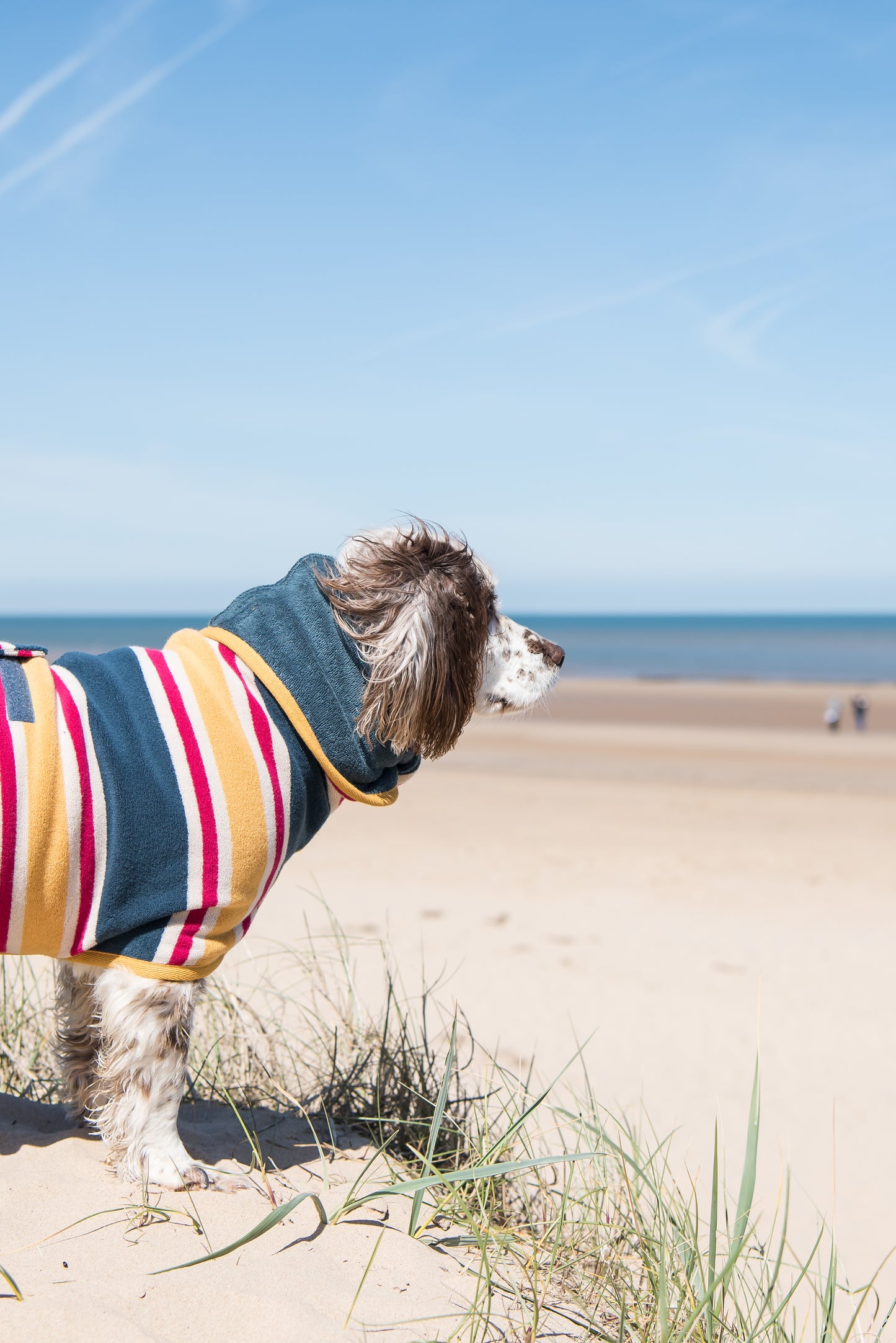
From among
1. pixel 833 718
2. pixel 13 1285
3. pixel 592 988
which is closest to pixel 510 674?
pixel 13 1285

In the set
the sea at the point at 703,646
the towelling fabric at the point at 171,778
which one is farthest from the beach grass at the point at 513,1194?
the sea at the point at 703,646

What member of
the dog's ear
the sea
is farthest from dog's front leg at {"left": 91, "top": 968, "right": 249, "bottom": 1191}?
the sea

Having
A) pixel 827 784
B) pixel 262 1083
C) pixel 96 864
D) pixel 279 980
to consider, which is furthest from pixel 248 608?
pixel 827 784

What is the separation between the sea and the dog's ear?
25.8 feet

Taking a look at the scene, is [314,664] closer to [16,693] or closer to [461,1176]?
[16,693]

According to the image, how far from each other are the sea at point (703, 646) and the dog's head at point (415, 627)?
782 cm

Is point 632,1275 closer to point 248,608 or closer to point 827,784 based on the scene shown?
point 248,608

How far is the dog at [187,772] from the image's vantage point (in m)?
2.51

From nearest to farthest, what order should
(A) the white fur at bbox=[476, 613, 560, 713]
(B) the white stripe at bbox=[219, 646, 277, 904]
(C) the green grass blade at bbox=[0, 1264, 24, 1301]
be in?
1. (C) the green grass blade at bbox=[0, 1264, 24, 1301]
2. (B) the white stripe at bbox=[219, 646, 277, 904]
3. (A) the white fur at bbox=[476, 613, 560, 713]

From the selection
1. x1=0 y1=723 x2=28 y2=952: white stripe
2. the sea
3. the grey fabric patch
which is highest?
the grey fabric patch

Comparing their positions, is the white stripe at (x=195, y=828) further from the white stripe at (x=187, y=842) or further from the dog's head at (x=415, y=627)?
→ the dog's head at (x=415, y=627)

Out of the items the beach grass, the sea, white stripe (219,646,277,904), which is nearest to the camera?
the beach grass

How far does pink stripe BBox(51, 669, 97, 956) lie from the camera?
2.51 metres

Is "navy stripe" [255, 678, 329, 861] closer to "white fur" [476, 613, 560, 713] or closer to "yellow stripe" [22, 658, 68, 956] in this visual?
"yellow stripe" [22, 658, 68, 956]
